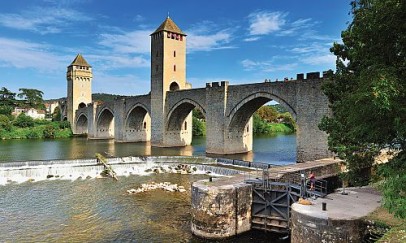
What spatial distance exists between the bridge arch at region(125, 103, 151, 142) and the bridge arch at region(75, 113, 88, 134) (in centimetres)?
2028

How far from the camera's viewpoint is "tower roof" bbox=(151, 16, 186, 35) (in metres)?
39.8

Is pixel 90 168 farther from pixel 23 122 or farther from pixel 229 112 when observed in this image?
pixel 23 122

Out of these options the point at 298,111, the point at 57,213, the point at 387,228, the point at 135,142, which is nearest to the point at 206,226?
the point at 387,228

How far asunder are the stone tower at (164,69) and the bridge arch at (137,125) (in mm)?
7198

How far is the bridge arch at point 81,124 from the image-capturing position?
67056 millimetres

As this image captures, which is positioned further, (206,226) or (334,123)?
(334,123)

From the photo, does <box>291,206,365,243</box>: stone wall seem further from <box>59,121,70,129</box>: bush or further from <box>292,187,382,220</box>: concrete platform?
<box>59,121,70,129</box>: bush

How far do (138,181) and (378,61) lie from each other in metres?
15.9

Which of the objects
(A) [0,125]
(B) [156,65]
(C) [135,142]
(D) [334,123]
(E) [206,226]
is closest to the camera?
(E) [206,226]

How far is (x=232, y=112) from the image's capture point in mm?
31188

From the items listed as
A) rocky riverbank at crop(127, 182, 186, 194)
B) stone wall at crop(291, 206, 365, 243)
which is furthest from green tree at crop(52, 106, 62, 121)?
stone wall at crop(291, 206, 365, 243)

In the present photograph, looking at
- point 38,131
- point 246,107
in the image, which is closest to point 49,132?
point 38,131

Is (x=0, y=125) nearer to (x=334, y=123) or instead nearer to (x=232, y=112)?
(x=232, y=112)

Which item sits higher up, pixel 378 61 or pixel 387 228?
pixel 378 61
